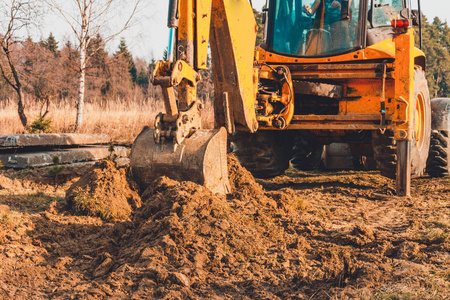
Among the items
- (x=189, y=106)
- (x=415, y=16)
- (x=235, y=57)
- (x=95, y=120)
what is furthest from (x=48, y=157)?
(x=415, y=16)

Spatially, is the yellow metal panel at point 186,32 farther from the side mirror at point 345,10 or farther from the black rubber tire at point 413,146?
the black rubber tire at point 413,146

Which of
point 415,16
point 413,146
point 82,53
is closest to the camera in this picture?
point 415,16

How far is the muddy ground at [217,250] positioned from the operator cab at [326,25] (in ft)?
6.95

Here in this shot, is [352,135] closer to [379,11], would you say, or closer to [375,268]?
[379,11]

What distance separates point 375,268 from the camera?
2.83 m

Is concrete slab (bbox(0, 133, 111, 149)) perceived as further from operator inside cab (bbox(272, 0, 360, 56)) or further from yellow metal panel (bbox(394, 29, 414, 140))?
yellow metal panel (bbox(394, 29, 414, 140))

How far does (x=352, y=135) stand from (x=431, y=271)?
13.5 feet

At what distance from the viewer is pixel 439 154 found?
750 centimetres

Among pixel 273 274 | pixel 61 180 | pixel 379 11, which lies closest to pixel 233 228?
pixel 273 274

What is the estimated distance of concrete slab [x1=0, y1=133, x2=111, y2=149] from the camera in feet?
20.7

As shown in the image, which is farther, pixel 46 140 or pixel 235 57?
pixel 46 140

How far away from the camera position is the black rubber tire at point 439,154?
292 inches

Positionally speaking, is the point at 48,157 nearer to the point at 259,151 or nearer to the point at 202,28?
the point at 259,151

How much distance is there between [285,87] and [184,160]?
2.18m
